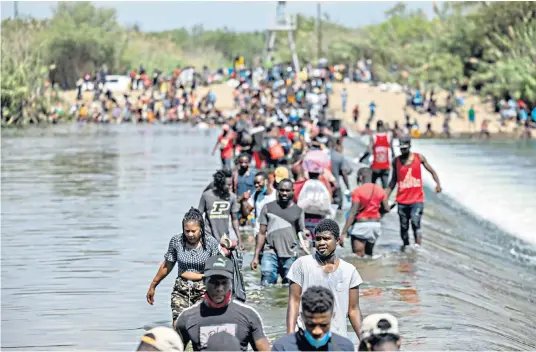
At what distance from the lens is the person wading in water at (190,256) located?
9875mm

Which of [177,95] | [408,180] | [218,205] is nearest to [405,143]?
[408,180]

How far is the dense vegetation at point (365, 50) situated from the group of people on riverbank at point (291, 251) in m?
44.0

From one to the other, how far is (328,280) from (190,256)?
6.02 feet

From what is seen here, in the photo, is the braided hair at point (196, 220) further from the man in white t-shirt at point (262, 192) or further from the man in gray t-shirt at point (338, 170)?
the man in gray t-shirt at point (338, 170)

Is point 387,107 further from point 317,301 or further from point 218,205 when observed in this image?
point 317,301

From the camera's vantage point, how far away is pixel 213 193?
43.6ft

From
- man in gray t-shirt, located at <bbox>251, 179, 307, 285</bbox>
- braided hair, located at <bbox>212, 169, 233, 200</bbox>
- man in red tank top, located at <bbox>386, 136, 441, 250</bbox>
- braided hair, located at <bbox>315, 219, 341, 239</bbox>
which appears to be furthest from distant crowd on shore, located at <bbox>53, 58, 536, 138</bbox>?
braided hair, located at <bbox>315, 219, 341, 239</bbox>

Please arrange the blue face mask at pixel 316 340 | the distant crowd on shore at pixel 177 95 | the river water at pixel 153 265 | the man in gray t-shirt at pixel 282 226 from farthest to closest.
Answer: the distant crowd on shore at pixel 177 95 < the man in gray t-shirt at pixel 282 226 < the river water at pixel 153 265 < the blue face mask at pixel 316 340

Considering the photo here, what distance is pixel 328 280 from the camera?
8.44m

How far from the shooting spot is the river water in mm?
12430

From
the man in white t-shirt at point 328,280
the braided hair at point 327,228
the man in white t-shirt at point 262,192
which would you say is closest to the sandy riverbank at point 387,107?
the man in white t-shirt at point 262,192

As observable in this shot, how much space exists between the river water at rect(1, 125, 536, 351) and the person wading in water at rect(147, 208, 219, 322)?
1.60 meters

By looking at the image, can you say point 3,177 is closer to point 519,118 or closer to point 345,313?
point 345,313

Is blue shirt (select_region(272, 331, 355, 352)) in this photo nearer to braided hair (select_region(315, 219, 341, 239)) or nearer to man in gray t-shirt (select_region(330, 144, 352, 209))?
braided hair (select_region(315, 219, 341, 239))
